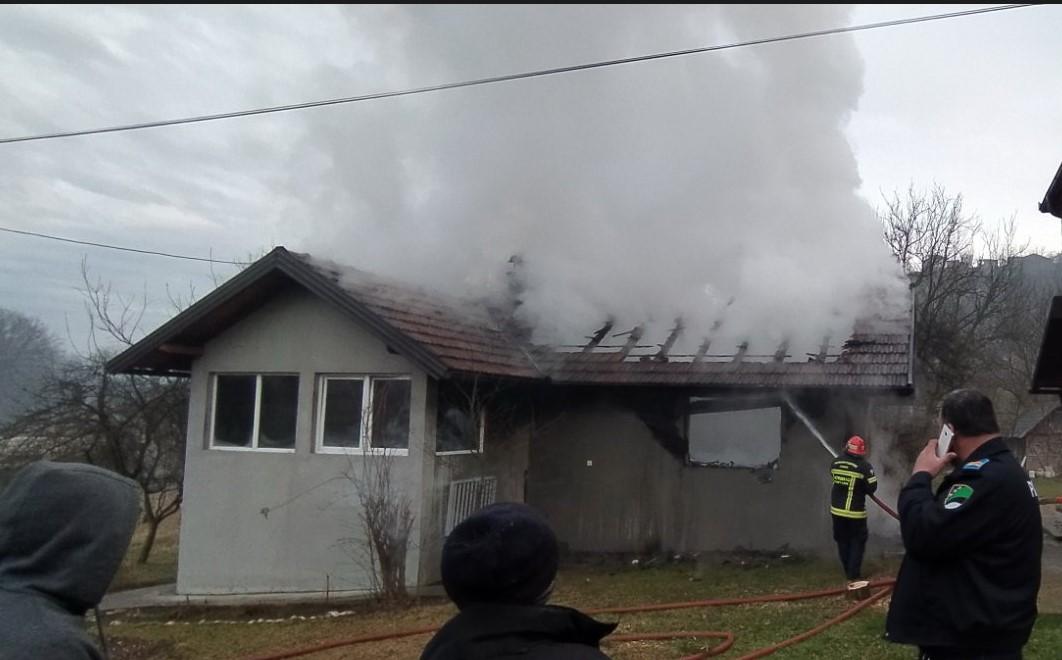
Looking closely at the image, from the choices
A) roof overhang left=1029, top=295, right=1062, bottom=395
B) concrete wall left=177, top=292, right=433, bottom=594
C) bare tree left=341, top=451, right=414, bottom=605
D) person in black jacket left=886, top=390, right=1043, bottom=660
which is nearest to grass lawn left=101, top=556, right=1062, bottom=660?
bare tree left=341, top=451, right=414, bottom=605

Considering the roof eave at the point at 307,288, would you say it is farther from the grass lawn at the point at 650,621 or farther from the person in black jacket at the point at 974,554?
the person in black jacket at the point at 974,554

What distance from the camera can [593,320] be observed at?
44.3 ft

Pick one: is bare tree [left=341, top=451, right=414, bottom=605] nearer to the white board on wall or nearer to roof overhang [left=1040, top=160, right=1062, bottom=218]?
the white board on wall

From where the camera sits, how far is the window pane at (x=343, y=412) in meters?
11.4

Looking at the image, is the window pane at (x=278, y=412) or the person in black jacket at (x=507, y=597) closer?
the person in black jacket at (x=507, y=597)

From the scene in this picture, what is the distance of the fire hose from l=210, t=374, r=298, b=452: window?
3.89 m

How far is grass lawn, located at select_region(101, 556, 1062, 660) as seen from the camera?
22.8 ft

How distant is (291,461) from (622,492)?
433 cm

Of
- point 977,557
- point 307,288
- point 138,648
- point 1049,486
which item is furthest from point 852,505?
point 1049,486

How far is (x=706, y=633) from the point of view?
733 centimetres

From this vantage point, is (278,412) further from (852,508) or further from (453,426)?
(852,508)

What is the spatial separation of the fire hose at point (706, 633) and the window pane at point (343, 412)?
3.33 m

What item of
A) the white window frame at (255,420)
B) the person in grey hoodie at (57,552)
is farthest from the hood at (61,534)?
the white window frame at (255,420)

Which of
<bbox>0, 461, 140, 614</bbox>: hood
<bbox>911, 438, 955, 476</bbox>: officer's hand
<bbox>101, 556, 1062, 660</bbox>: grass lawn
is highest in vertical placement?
<bbox>911, 438, 955, 476</bbox>: officer's hand
